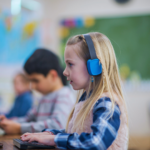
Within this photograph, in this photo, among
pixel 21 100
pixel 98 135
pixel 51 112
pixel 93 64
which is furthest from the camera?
pixel 21 100

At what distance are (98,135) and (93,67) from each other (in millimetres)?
226

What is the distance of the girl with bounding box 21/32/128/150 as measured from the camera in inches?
24.1

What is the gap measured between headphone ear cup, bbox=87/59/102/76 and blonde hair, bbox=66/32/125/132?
0.02 meters

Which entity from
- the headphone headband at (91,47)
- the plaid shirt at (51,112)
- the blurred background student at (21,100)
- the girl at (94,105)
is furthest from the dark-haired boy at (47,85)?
the blurred background student at (21,100)

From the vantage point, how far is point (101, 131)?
604 mm

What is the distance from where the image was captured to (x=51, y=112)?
4.27 feet

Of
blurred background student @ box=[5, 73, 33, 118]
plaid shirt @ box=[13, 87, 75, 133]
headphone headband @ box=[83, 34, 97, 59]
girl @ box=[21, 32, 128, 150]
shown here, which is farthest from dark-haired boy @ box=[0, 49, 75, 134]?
blurred background student @ box=[5, 73, 33, 118]

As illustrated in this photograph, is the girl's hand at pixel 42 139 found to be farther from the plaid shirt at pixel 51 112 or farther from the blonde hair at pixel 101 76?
the plaid shirt at pixel 51 112

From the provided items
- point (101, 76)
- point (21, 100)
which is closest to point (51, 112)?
point (101, 76)

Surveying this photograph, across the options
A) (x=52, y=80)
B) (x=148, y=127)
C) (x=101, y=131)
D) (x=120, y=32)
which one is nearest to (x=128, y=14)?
(x=120, y=32)

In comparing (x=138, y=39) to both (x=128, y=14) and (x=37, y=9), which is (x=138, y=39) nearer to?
(x=128, y=14)

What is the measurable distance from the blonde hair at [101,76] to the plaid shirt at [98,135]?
0.18ft

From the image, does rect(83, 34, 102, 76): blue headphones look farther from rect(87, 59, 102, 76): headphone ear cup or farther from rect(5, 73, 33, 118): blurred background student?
rect(5, 73, 33, 118): blurred background student

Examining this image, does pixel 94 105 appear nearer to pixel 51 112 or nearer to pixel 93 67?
pixel 93 67
